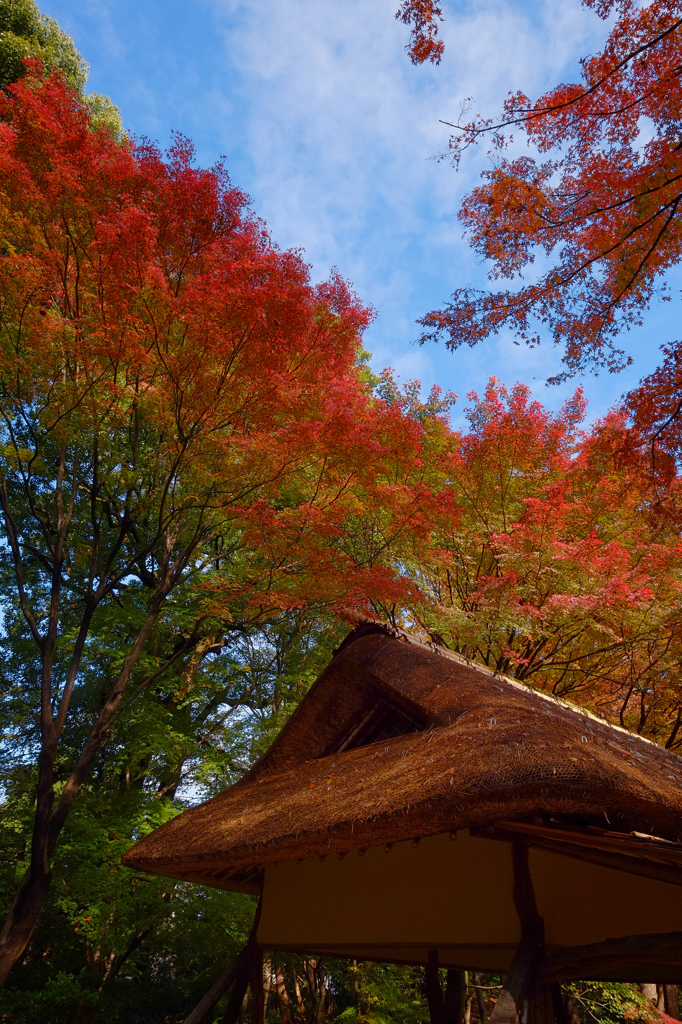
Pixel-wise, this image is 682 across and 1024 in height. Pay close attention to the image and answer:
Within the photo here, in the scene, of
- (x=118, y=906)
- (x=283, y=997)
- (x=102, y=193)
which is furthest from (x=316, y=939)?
(x=283, y=997)

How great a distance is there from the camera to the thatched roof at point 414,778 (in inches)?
105

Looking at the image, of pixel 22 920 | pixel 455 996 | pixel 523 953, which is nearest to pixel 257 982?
pixel 22 920

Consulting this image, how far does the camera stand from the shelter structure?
2699mm

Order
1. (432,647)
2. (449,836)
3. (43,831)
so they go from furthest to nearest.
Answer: (432,647) < (43,831) < (449,836)

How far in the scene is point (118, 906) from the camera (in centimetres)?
709

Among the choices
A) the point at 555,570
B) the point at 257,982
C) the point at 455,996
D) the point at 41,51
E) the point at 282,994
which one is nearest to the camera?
the point at 257,982

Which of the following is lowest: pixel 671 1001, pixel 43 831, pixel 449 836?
pixel 671 1001

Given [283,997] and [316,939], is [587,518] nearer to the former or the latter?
[316,939]

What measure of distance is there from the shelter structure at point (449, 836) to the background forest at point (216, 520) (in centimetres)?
175

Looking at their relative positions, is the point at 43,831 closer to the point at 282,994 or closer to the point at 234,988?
the point at 234,988

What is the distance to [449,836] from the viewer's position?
12.5 ft

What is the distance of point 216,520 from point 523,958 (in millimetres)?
5599

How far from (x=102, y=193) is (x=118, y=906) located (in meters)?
8.14

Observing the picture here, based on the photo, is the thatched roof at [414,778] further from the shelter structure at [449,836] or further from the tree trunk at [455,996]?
the tree trunk at [455,996]
